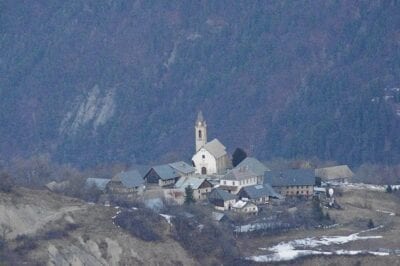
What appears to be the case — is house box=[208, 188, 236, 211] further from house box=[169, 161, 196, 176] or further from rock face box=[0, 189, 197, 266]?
rock face box=[0, 189, 197, 266]

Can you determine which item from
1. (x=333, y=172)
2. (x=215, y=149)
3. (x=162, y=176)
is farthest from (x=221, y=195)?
(x=333, y=172)

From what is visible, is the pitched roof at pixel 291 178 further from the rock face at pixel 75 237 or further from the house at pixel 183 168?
the rock face at pixel 75 237

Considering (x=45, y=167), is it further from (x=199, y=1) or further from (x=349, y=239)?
(x=199, y=1)

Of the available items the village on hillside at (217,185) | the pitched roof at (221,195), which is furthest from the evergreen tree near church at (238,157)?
the pitched roof at (221,195)

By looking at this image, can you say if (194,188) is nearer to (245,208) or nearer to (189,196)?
(189,196)

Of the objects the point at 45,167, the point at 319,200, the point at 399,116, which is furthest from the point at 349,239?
the point at 399,116

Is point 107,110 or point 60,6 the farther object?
point 60,6

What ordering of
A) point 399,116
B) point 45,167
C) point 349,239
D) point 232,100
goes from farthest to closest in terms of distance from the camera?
point 232,100 → point 399,116 → point 45,167 → point 349,239
